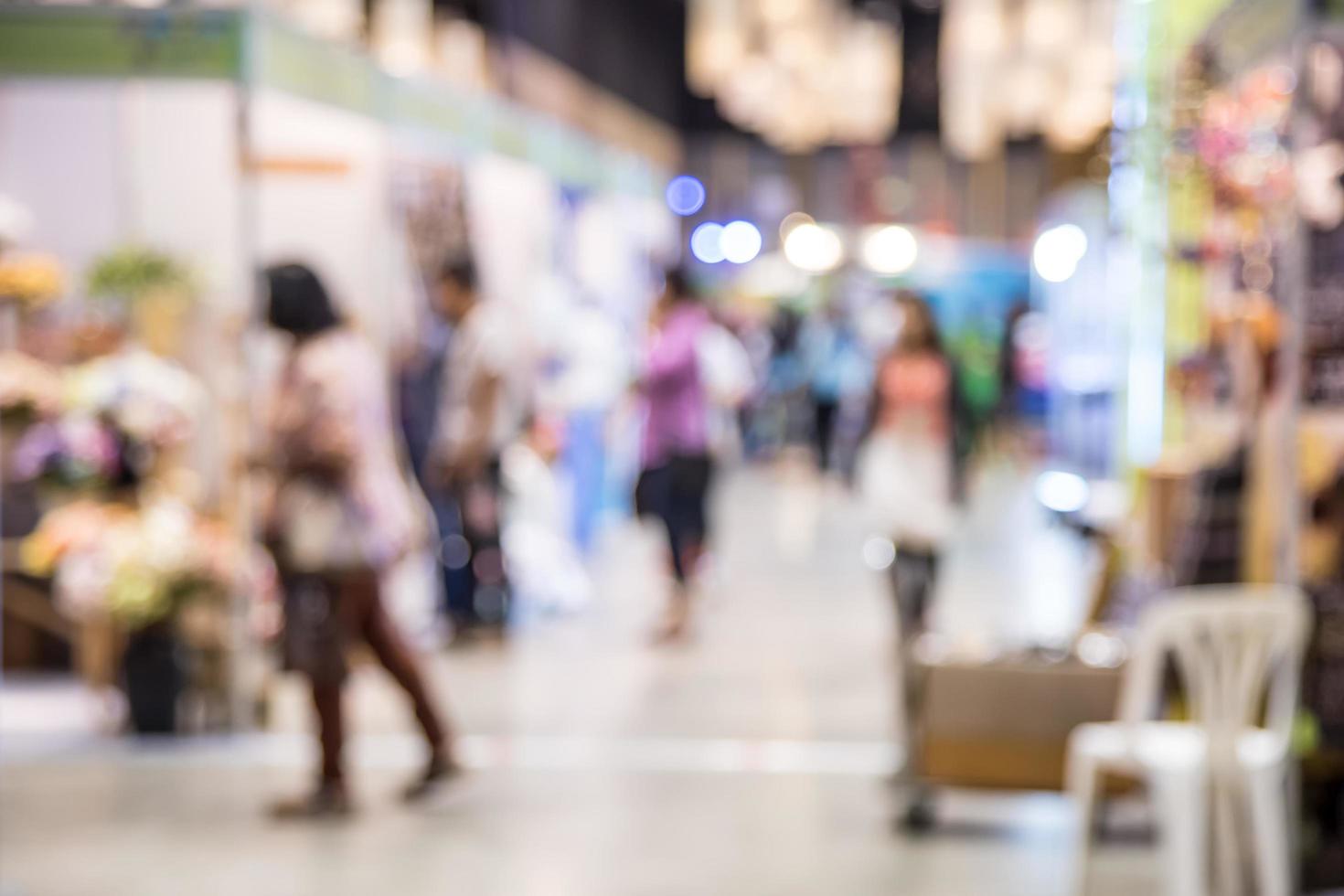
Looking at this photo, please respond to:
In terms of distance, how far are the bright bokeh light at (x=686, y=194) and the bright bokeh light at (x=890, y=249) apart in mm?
2420

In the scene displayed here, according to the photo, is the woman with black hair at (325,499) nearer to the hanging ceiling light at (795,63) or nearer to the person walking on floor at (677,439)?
the person walking on floor at (677,439)

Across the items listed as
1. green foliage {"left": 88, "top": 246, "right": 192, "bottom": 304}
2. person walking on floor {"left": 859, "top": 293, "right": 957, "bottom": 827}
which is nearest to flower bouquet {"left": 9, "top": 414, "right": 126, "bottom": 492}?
green foliage {"left": 88, "top": 246, "right": 192, "bottom": 304}

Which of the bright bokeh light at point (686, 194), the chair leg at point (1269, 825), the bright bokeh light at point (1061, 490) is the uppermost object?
the bright bokeh light at point (686, 194)

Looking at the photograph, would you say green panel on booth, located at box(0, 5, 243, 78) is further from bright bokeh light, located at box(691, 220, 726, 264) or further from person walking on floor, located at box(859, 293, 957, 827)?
bright bokeh light, located at box(691, 220, 726, 264)

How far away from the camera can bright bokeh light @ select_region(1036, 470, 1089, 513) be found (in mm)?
14633

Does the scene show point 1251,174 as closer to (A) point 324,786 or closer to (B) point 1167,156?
(B) point 1167,156

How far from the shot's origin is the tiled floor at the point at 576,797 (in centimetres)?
566

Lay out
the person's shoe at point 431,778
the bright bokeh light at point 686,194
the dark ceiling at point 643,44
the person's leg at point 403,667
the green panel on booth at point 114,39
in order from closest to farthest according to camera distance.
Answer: the person's leg at point 403,667, the person's shoe at point 431,778, the green panel on booth at point 114,39, the dark ceiling at point 643,44, the bright bokeh light at point 686,194

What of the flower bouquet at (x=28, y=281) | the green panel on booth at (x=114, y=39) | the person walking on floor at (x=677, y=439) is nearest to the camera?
the green panel on booth at (x=114, y=39)

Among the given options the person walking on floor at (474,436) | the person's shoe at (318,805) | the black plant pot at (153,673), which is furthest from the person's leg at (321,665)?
the person walking on floor at (474,436)

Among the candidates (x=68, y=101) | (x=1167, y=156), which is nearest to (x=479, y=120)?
(x=68, y=101)

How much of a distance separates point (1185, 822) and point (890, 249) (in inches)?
996

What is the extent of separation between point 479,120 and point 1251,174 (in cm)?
579

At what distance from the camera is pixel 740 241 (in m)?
30.6
